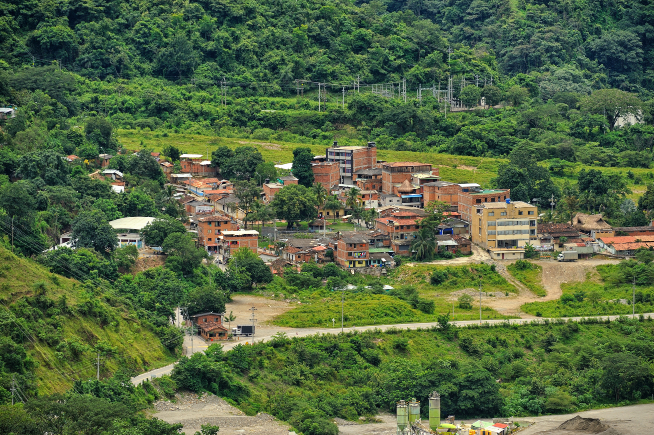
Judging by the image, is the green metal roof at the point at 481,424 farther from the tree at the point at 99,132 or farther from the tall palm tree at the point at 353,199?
the tree at the point at 99,132

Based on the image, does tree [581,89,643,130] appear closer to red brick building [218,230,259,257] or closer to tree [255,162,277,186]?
tree [255,162,277,186]

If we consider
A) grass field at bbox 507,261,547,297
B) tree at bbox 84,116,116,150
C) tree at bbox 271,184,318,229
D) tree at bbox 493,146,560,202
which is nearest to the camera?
grass field at bbox 507,261,547,297

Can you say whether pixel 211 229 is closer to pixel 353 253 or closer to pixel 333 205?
pixel 353 253

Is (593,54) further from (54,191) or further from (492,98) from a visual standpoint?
(54,191)

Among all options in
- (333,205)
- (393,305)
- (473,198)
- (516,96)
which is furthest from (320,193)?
(516,96)

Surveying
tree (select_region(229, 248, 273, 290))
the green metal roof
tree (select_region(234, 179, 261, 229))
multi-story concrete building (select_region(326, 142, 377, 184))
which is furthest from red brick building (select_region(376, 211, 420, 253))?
the green metal roof

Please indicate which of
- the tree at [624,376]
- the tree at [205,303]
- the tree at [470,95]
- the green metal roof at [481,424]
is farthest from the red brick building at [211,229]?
the tree at [470,95]
